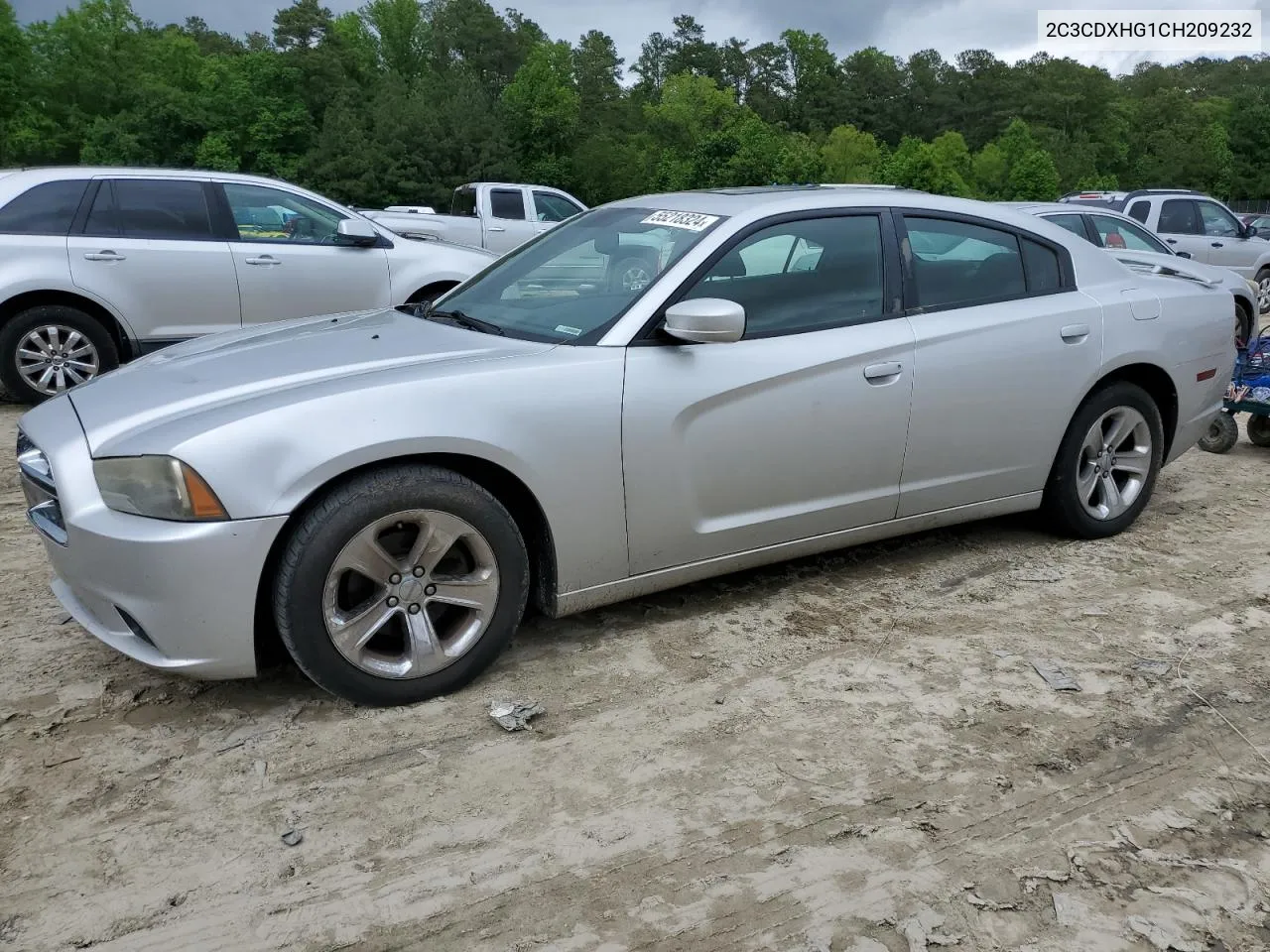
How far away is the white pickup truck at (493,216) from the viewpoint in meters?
15.3

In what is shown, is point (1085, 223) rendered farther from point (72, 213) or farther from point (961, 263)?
point (72, 213)

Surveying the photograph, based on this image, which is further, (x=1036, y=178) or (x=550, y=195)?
(x=1036, y=178)

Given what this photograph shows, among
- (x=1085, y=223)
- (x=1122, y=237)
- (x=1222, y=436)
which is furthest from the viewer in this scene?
(x=1122, y=237)

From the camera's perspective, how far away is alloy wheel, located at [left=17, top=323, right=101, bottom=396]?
24.7ft

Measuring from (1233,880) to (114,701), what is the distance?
3.18m

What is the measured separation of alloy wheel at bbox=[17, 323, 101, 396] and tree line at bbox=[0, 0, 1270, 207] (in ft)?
154

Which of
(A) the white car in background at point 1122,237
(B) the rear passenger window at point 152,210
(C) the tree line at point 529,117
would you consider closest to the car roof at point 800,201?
(B) the rear passenger window at point 152,210

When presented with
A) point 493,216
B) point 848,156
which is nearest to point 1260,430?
point 493,216

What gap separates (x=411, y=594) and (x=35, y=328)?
5.65m

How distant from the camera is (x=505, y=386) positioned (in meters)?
3.41

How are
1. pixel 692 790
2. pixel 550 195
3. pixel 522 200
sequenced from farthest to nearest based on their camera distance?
pixel 550 195 < pixel 522 200 < pixel 692 790

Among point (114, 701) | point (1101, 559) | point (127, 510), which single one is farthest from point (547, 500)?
point (1101, 559)

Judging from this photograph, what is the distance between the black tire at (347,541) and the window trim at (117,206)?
5546mm

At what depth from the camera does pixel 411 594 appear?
10.8 feet
